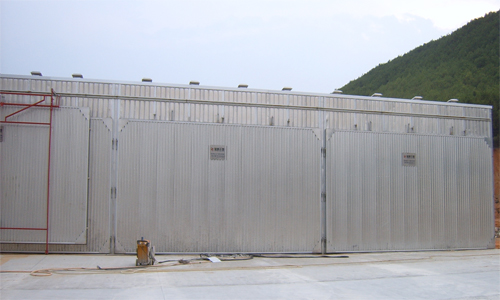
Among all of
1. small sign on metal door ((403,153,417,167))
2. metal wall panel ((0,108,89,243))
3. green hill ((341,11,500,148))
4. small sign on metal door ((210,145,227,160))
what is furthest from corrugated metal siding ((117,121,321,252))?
green hill ((341,11,500,148))

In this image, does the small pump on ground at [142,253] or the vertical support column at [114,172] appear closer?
the small pump on ground at [142,253]

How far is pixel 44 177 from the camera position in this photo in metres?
12.4

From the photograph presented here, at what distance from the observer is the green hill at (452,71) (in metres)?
43.5

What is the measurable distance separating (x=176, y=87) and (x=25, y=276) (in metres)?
6.97

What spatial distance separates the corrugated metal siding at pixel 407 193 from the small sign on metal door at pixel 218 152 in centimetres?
377

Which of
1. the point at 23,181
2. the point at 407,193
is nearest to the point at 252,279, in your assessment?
the point at 23,181

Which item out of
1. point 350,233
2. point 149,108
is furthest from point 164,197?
point 350,233

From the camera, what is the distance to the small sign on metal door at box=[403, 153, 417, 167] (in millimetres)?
15430

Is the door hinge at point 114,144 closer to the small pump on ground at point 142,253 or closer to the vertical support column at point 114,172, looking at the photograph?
the vertical support column at point 114,172

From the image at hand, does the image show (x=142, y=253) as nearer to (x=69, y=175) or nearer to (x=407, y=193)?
(x=69, y=175)

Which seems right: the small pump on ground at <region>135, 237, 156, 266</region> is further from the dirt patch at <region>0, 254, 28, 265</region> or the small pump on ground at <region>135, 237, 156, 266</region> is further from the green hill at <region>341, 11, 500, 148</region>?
the green hill at <region>341, 11, 500, 148</region>

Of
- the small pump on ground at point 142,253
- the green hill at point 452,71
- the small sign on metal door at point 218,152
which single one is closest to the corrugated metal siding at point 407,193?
the small sign on metal door at point 218,152

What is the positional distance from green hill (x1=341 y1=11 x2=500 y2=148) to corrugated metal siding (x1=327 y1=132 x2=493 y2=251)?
84.1ft

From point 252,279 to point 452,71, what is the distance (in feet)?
168
